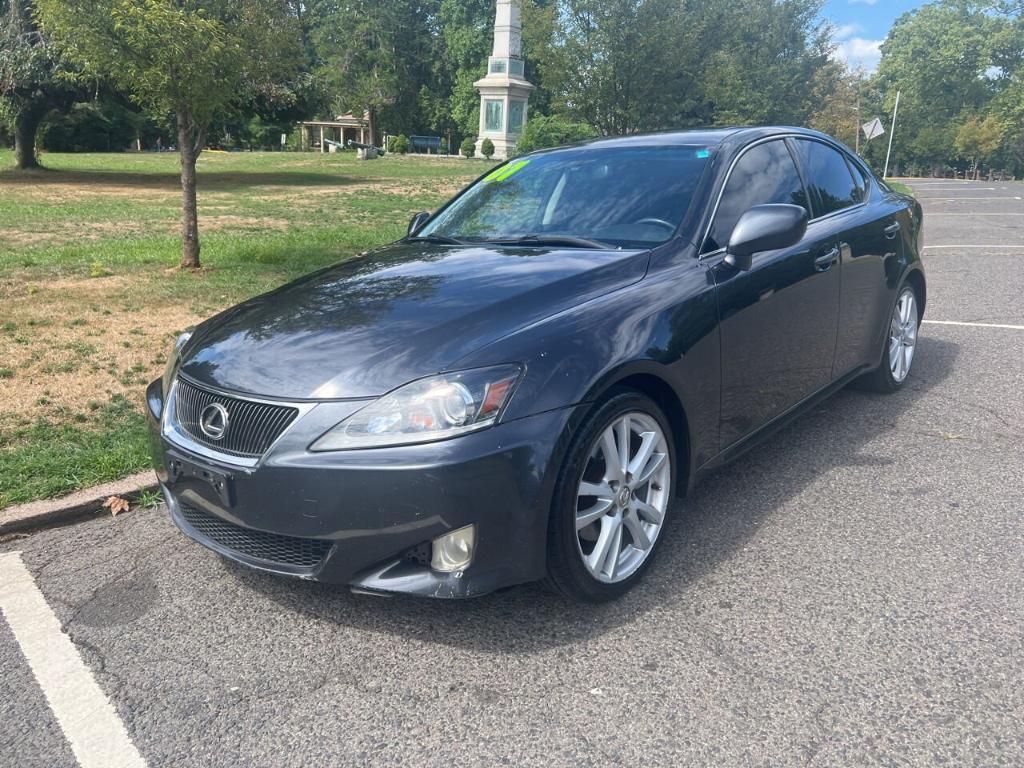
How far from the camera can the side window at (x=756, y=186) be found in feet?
12.0

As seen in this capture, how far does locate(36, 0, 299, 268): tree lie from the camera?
27.6 feet

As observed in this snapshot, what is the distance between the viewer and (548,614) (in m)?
2.99

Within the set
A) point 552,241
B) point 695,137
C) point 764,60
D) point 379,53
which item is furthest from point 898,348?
point 379,53

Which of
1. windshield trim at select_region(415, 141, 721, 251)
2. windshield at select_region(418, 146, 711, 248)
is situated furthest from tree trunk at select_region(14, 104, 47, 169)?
windshield at select_region(418, 146, 711, 248)

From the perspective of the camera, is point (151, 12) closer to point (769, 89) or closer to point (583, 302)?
point (583, 302)

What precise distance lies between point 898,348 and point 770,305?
2.16m

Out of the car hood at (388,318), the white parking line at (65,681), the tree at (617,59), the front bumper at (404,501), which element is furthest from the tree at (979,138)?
the white parking line at (65,681)

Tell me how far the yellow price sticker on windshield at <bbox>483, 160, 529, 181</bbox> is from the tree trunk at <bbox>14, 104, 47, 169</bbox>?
1092 inches

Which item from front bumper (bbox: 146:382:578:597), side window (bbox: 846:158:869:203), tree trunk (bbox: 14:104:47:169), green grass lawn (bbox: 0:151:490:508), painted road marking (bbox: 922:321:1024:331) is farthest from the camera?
tree trunk (bbox: 14:104:47:169)

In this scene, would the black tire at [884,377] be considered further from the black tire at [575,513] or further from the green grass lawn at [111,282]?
the green grass lawn at [111,282]

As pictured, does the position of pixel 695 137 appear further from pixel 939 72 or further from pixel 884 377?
pixel 939 72

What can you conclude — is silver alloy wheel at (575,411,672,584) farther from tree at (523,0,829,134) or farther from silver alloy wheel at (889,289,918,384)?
tree at (523,0,829,134)

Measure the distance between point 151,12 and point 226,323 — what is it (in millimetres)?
6254

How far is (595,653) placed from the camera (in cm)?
275
